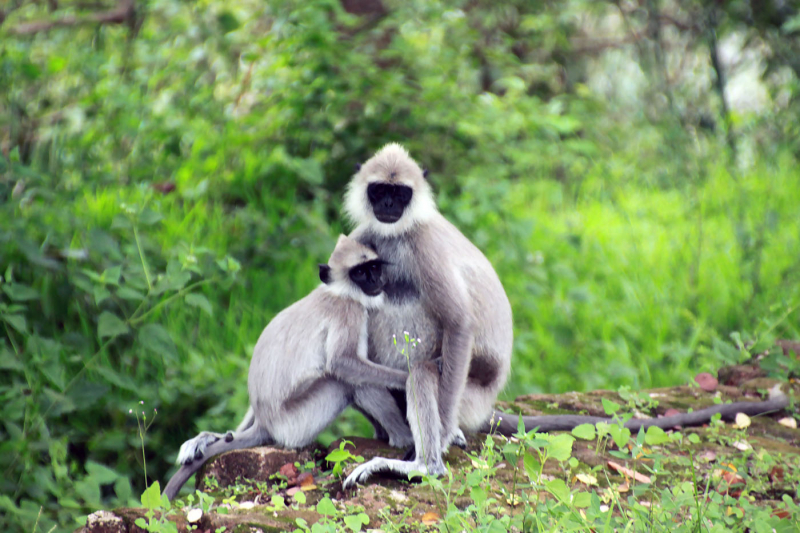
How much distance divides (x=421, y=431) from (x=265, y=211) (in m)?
3.32

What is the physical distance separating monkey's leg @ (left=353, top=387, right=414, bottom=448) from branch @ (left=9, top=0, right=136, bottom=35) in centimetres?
467

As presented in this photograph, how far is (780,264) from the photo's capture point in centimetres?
604

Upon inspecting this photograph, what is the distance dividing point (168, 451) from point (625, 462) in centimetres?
269

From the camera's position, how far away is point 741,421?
3.92 meters

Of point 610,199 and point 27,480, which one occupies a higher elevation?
point 610,199

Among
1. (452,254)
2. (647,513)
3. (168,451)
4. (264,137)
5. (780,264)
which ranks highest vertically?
(264,137)

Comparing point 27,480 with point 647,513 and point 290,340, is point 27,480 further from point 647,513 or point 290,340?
point 647,513

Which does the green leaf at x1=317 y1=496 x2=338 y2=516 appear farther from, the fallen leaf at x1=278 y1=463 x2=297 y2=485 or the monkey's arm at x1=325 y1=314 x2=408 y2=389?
the monkey's arm at x1=325 y1=314 x2=408 y2=389

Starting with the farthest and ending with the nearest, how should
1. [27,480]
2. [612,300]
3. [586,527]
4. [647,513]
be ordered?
[612,300], [27,480], [647,513], [586,527]

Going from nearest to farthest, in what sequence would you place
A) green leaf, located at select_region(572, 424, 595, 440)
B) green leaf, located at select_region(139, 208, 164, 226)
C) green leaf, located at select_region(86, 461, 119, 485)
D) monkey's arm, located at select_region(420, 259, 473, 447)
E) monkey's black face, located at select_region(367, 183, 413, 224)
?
1. green leaf, located at select_region(572, 424, 595, 440)
2. green leaf, located at select_region(86, 461, 119, 485)
3. monkey's arm, located at select_region(420, 259, 473, 447)
4. monkey's black face, located at select_region(367, 183, 413, 224)
5. green leaf, located at select_region(139, 208, 164, 226)

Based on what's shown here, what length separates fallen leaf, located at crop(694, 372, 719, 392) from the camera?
4.45 meters

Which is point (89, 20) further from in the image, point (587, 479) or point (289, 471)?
point (587, 479)

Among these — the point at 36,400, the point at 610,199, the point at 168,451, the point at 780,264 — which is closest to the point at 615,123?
the point at 610,199

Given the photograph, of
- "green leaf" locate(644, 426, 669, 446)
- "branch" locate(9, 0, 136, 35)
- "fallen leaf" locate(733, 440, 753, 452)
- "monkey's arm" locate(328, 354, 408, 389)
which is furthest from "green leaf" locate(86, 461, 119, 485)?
"branch" locate(9, 0, 136, 35)
